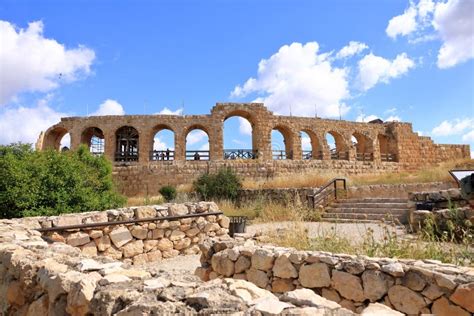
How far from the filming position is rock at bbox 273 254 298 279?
373 centimetres

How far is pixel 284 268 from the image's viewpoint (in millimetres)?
3801

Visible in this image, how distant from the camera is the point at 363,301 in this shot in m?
3.18

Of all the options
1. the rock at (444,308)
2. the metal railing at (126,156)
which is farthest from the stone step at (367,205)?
the metal railing at (126,156)

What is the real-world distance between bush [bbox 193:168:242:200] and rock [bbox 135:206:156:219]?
881cm

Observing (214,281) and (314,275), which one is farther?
(314,275)

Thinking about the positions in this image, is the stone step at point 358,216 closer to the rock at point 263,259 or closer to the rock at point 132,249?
the rock at point 132,249

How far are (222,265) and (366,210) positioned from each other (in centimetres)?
849

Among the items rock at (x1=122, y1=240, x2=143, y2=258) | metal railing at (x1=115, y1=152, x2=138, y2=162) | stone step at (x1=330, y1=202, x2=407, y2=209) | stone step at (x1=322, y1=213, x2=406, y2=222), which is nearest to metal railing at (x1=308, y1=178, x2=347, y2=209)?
stone step at (x1=330, y1=202, x2=407, y2=209)

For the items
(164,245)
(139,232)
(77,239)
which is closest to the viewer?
(77,239)

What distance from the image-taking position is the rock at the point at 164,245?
671 cm

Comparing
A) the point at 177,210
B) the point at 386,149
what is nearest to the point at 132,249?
the point at 177,210

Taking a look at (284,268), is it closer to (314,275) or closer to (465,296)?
(314,275)

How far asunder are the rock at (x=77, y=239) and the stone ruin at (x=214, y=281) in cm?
2

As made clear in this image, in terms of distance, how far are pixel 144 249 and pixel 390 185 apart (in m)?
12.1
